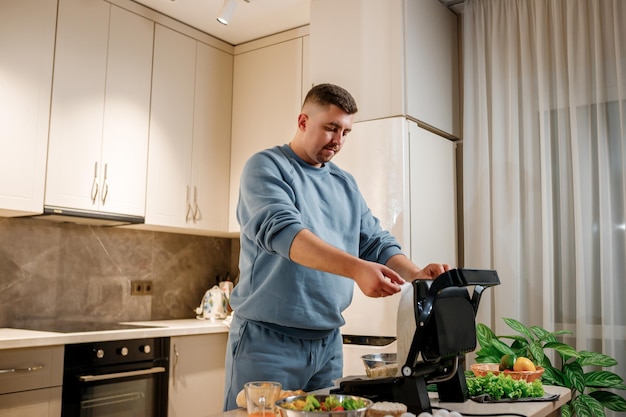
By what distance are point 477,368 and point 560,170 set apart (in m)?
1.48

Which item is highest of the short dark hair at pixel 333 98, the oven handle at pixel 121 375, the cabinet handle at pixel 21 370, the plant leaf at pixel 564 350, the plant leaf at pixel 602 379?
the short dark hair at pixel 333 98

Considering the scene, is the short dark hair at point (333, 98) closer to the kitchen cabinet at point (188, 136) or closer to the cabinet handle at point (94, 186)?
the cabinet handle at point (94, 186)

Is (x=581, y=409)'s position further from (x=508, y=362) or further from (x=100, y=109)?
(x=100, y=109)

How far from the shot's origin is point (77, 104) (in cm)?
296

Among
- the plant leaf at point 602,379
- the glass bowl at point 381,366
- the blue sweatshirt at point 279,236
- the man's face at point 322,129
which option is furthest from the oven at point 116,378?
the plant leaf at point 602,379

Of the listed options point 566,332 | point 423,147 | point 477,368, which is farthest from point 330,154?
point 566,332

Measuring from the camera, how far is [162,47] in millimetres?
3412

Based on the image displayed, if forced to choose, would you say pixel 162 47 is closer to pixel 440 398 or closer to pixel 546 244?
→ pixel 546 244

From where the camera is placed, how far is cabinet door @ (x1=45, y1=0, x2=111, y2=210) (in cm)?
286

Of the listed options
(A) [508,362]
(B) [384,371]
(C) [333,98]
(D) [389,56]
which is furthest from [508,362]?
(D) [389,56]

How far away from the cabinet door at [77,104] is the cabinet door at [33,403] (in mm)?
864

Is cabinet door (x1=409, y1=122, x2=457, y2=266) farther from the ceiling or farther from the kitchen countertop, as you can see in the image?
the kitchen countertop

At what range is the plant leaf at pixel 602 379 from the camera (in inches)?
96.5

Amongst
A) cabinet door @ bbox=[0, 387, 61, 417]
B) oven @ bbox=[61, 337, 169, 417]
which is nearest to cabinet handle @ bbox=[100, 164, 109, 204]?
oven @ bbox=[61, 337, 169, 417]
